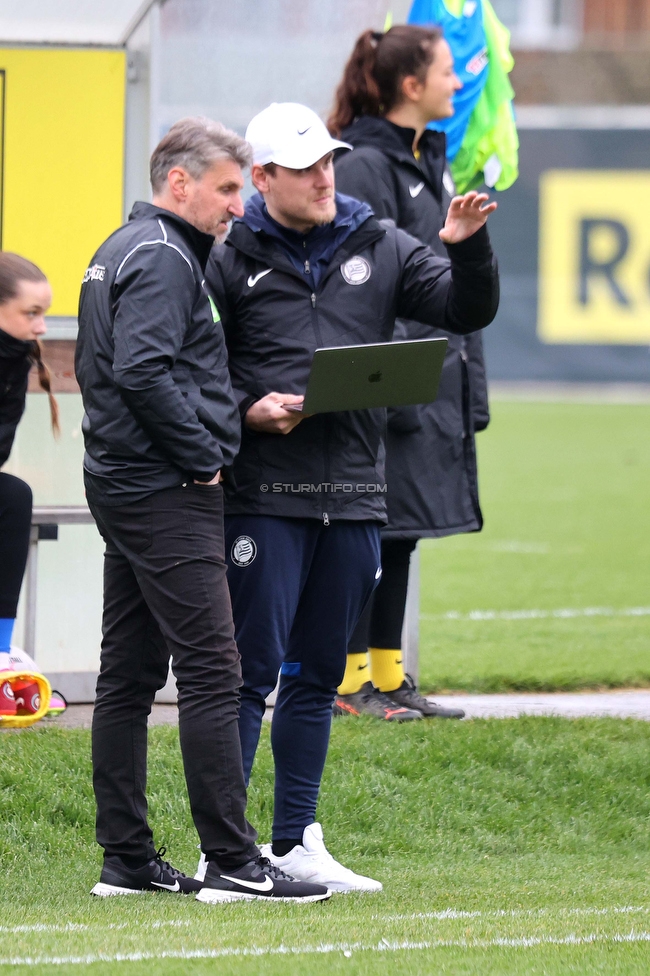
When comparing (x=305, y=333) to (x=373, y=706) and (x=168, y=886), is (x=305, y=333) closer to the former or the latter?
(x=168, y=886)

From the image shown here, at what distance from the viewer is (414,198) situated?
5.38 metres

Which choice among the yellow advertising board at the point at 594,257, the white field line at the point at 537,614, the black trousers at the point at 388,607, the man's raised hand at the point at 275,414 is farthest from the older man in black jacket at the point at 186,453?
the yellow advertising board at the point at 594,257

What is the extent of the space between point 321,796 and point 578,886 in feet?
3.34

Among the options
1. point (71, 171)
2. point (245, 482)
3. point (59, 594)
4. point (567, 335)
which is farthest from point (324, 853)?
point (567, 335)

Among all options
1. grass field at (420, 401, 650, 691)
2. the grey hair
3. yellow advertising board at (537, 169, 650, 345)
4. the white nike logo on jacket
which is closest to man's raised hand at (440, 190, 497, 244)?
the grey hair

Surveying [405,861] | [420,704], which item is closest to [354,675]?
[420,704]

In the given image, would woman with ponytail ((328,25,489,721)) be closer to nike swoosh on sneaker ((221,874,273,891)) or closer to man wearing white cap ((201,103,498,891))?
man wearing white cap ((201,103,498,891))

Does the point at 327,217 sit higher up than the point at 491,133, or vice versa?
the point at 491,133

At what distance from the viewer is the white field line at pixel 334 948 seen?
3199mm

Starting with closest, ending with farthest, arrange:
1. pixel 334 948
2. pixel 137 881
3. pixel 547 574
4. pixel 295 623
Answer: pixel 334 948, pixel 137 881, pixel 295 623, pixel 547 574

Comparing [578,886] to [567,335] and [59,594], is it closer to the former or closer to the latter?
[59,594]

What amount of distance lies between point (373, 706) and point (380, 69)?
7.28 ft

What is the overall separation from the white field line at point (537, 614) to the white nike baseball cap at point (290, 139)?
5692 millimetres

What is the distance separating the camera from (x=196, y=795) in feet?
12.3
